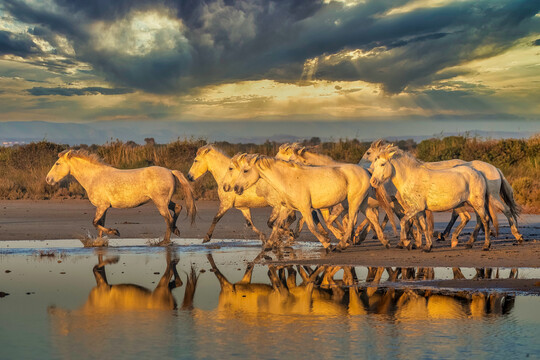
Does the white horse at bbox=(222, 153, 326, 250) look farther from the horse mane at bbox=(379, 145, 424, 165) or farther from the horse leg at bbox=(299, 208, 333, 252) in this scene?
the horse mane at bbox=(379, 145, 424, 165)

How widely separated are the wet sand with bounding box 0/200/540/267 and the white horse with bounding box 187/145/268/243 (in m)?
1.36

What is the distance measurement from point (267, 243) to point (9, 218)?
10.1 metres

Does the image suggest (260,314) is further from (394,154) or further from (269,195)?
(394,154)

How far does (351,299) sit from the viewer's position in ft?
31.8

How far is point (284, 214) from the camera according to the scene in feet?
50.6

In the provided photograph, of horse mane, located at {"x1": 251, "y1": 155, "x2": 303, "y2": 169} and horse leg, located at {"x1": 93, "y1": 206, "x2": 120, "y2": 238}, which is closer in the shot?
horse mane, located at {"x1": 251, "y1": 155, "x2": 303, "y2": 169}

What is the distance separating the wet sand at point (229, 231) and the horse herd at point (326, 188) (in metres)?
0.49

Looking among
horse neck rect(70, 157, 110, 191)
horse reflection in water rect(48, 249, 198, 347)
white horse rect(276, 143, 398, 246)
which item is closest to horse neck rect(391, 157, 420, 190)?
white horse rect(276, 143, 398, 246)

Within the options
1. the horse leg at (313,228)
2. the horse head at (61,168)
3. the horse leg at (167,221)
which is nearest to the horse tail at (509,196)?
the horse leg at (313,228)

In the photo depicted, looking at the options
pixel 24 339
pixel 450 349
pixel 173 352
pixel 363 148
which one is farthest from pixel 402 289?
pixel 363 148

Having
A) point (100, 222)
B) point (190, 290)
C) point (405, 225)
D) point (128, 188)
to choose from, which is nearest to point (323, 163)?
point (405, 225)

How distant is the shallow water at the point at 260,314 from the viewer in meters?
7.23

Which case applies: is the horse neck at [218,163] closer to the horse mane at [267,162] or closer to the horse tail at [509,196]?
the horse mane at [267,162]

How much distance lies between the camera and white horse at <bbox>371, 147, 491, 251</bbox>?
49.3ft
